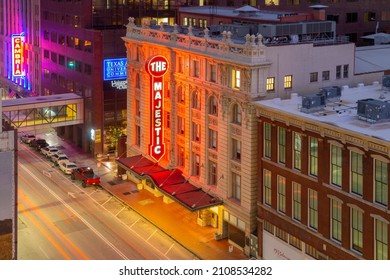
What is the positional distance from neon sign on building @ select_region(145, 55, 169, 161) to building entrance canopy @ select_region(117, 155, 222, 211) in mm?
2297

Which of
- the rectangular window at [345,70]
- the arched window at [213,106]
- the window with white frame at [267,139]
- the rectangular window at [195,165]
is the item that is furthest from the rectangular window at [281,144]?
the rectangular window at [345,70]

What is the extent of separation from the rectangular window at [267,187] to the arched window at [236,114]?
6.30m

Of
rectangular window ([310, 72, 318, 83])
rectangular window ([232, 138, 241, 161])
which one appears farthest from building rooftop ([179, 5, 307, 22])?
rectangular window ([232, 138, 241, 161])

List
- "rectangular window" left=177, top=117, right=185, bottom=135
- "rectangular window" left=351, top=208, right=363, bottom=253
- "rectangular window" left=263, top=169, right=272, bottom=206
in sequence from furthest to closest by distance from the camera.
Result: "rectangular window" left=177, top=117, right=185, bottom=135, "rectangular window" left=263, top=169, right=272, bottom=206, "rectangular window" left=351, top=208, right=363, bottom=253

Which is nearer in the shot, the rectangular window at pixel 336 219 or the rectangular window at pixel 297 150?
the rectangular window at pixel 336 219

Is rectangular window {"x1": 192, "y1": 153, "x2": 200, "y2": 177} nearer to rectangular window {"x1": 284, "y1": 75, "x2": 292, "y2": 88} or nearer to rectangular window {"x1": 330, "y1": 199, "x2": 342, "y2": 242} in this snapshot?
rectangular window {"x1": 284, "y1": 75, "x2": 292, "y2": 88}

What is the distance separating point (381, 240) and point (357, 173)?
5.28m

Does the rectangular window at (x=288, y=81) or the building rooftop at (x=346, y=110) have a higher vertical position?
the rectangular window at (x=288, y=81)

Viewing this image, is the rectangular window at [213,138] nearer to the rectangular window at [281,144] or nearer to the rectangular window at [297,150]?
the rectangular window at [281,144]

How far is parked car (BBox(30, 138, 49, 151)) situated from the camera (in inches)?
4065

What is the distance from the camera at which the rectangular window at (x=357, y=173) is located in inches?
1998

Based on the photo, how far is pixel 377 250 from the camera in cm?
4962

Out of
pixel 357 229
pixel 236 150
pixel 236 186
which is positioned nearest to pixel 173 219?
pixel 236 186

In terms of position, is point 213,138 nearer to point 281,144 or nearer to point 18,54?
point 281,144
